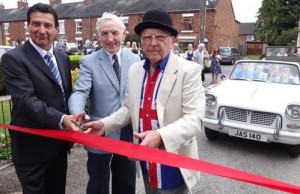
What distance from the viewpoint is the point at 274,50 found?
11.9 meters

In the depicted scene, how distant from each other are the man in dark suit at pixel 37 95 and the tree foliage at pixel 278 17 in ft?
130

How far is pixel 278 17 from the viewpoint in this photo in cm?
3894

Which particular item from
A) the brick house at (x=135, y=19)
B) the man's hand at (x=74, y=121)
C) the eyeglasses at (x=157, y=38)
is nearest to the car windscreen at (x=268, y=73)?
the eyeglasses at (x=157, y=38)

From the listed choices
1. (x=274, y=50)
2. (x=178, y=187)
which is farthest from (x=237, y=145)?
(x=274, y=50)

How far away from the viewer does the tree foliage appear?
37.4 m

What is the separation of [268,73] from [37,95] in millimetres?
5435

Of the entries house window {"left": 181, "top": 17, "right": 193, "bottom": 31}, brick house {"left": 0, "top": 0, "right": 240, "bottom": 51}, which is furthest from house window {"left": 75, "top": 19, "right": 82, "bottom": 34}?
house window {"left": 181, "top": 17, "right": 193, "bottom": 31}

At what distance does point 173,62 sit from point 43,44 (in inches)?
43.3

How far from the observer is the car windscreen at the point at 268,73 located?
6254mm

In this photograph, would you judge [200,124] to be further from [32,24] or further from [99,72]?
[32,24]

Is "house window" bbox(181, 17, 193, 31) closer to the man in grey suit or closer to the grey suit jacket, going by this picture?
the man in grey suit

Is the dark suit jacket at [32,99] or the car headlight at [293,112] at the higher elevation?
the dark suit jacket at [32,99]

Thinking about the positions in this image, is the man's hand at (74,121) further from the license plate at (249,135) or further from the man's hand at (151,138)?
the license plate at (249,135)

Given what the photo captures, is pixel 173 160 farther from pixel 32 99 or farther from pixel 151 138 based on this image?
pixel 32 99
